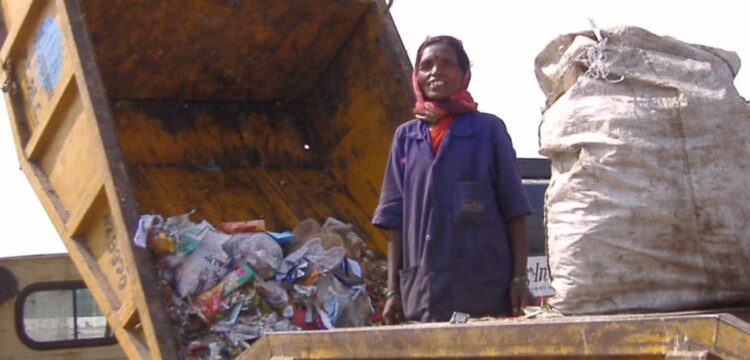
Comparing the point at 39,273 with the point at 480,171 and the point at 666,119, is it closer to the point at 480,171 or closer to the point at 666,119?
the point at 480,171

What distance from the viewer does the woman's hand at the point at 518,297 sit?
3062 mm

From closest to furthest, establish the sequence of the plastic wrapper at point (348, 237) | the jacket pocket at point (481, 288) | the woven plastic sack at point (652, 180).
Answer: the woven plastic sack at point (652, 180) < the jacket pocket at point (481, 288) < the plastic wrapper at point (348, 237)

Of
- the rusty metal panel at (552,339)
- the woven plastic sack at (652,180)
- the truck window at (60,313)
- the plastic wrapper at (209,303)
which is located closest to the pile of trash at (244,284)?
the plastic wrapper at (209,303)

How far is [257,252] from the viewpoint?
3.91m

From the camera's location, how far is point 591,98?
2299 millimetres

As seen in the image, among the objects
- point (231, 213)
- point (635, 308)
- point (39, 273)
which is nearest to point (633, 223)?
point (635, 308)

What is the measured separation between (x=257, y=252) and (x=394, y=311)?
812 mm

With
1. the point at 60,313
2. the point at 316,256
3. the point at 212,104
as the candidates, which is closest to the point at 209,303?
the point at 316,256

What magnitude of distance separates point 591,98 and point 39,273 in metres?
3.49

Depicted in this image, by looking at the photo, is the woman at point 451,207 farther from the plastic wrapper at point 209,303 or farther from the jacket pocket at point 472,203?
the plastic wrapper at point 209,303

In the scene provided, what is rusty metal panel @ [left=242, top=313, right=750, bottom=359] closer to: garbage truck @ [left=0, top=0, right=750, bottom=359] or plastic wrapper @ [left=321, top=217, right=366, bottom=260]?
garbage truck @ [left=0, top=0, right=750, bottom=359]

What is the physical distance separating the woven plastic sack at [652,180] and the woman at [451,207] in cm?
70

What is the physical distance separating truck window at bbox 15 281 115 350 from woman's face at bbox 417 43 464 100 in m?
2.47

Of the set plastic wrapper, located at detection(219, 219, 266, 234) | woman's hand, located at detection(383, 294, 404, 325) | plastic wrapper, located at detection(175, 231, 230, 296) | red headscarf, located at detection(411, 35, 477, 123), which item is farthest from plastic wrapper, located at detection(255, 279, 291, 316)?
red headscarf, located at detection(411, 35, 477, 123)
